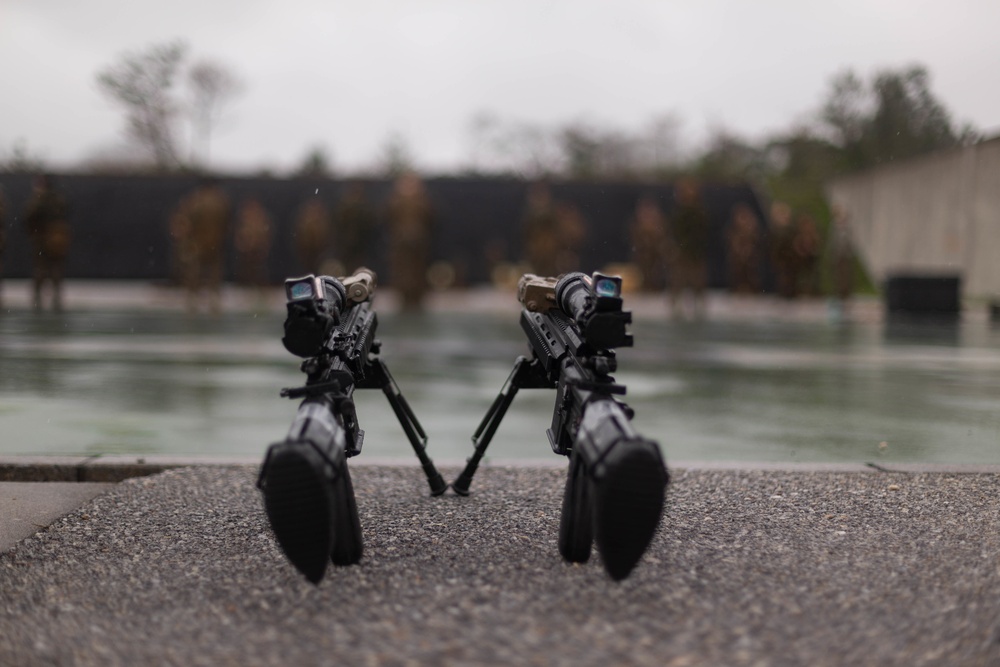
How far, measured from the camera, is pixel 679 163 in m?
51.7

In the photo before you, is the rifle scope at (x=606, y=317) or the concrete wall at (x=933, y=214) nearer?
the rifle scope at (x=606, y=317)

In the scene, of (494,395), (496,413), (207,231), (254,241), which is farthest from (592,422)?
(254,241)

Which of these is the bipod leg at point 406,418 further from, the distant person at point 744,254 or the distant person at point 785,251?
the distant person at point 744,254

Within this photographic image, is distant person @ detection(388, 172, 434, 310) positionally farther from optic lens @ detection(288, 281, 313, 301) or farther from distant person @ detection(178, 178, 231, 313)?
optic lens @ detection(288, 281, 313, 301)

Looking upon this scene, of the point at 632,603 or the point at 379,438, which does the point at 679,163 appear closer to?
the point at 379,438

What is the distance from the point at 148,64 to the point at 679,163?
3963 cm

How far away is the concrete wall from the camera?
25.6m

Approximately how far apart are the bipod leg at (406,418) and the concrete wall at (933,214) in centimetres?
1872

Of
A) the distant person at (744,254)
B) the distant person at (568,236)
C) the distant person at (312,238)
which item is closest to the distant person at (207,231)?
the distant person at (312,238)

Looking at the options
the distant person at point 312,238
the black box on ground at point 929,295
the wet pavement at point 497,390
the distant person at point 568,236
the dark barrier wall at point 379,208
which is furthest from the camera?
the dark barrier wall at point 379,208

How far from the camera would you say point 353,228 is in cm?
2512

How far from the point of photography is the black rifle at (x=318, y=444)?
295cm

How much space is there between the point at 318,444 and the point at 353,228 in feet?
73.7

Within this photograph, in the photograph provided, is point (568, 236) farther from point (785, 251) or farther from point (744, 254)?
point (785, 251)
